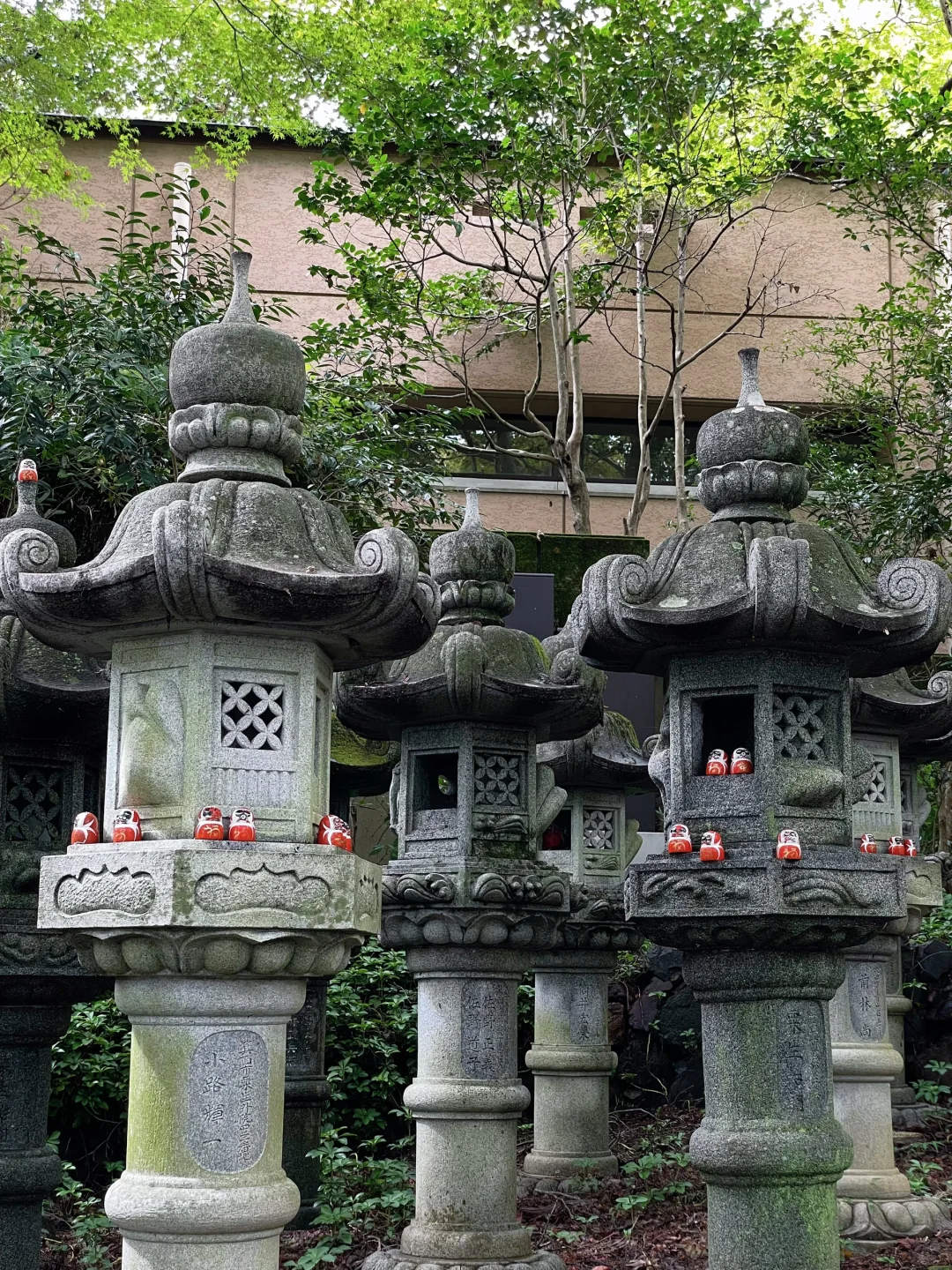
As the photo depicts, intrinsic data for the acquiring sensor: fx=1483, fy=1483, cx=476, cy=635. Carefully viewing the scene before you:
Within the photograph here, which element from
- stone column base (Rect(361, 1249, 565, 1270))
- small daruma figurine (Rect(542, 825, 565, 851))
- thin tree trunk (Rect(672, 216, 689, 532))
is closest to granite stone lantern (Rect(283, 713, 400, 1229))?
stone column base (Rect(361, 1249, 565, 1270))

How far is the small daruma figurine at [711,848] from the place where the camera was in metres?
6.06

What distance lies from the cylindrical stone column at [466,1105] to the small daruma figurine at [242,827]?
9.53ft

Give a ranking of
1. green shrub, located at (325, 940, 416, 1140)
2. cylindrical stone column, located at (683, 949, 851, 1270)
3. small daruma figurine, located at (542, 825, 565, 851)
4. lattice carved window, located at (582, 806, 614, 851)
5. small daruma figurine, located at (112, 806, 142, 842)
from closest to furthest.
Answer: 1. small daruma figurine, located at (112, 806, 142, 842)
2. cylindrical stone column, located at (683, 949, 851, 1270)
3. lattice carved window, located at (582, 806, 614, 851)
4. small daruma figurine, located at (542, 825, 565, 851)
5. green shrub, located at (325, 940, 416, 1140)

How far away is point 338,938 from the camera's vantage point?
17.1 feet

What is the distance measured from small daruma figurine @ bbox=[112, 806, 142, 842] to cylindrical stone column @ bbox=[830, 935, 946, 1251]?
202 inches

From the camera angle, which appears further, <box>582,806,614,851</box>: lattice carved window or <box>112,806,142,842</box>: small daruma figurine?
<box>582,806,614,851</box>: lattice carved window

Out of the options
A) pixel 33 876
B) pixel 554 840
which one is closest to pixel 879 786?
pixel 554 840

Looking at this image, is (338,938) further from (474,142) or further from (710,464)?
(474,142)

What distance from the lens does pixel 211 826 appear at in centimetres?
500

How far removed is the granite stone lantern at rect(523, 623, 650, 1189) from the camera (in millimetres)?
9805

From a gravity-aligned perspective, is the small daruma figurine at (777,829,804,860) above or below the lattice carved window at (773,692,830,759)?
below

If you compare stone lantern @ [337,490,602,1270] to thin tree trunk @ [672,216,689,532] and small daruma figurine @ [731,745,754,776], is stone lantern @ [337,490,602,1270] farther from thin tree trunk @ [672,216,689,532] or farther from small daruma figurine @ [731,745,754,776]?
thin tree trunk @ [672,216,689,532]

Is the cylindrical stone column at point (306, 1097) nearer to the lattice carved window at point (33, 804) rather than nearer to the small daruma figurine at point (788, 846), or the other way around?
the lattice carved window at point (33, 804)

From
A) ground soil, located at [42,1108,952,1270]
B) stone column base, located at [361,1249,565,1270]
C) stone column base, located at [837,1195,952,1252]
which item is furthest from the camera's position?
stone column base, located at [837,1195,952,1252]
